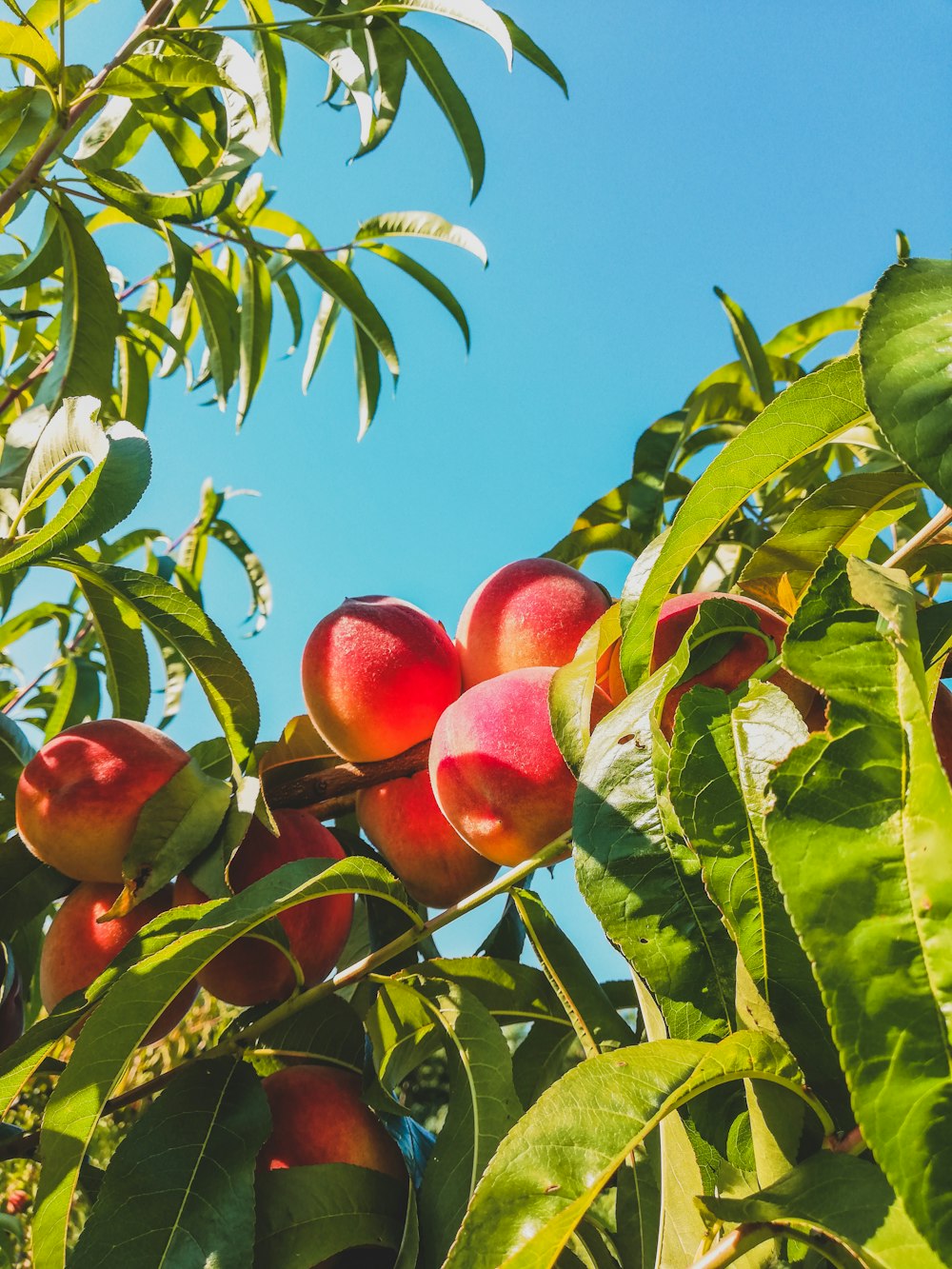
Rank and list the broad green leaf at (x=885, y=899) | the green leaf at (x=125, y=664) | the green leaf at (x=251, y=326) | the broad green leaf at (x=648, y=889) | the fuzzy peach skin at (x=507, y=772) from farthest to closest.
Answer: the green leaf at (x=251, y=326) < the green leaf at (x=125, y=664) < the fuzzy peach skin at (x=507, y=772) < the broad green leaf at (x=648, y=889) < the broad green leaf at (x=885, y=899)

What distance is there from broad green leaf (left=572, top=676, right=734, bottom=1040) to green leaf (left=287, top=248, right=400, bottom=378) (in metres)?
1.27

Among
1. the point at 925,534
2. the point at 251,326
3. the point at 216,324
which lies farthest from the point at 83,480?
the point at 251,326

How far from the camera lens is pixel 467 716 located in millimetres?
922

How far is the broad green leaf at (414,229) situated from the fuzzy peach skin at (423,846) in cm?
100

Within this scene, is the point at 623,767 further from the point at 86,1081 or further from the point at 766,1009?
the point at 86,1081

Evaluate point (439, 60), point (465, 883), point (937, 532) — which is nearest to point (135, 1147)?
point (465, 883)

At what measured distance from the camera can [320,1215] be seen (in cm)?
81

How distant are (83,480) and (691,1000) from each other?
55cm

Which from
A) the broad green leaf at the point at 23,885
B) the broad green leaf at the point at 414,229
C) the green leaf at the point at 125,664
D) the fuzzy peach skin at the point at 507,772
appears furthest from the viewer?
the broad green leaf at the point at 414,229

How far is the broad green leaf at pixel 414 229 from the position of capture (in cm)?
175

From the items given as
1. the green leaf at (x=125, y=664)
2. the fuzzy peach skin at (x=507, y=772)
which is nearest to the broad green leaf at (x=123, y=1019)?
the fuzzy peach skin at (x=507, y=772)

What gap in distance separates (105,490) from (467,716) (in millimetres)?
344

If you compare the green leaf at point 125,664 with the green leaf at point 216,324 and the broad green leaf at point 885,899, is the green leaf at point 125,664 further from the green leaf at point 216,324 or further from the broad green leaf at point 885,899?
the broad green leaf at point 885,899

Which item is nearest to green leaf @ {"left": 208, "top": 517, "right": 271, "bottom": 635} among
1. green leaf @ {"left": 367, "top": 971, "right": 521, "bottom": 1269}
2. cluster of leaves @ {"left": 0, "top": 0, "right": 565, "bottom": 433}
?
cluster of leaves @ {"left": 0, "top": 0, "right": 565, "bottom": 433}
